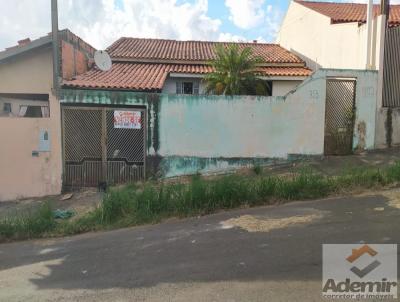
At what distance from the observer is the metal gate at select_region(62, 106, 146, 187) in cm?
959

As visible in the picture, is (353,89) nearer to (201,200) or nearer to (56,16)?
(201,200)

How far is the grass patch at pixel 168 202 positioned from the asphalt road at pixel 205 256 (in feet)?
1.09

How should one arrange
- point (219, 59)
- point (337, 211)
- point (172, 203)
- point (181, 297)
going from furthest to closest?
point (219, 59)
point (172, 203)
point (337, 211)
point (181, 297)

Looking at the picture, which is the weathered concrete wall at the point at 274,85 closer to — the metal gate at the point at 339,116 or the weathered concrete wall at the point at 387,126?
the metal gate at the point at 339,116

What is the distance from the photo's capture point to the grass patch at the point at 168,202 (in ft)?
21.6

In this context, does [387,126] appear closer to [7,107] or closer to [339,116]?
[339,116]

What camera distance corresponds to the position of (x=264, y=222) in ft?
19.2

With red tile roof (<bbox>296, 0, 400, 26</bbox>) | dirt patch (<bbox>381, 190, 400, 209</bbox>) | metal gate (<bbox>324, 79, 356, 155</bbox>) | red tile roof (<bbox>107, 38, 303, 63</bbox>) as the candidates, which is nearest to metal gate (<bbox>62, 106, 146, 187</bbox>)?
metal gate (<bbox>324, 79, 356, 155</bbox>)

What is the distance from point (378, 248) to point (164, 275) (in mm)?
2459

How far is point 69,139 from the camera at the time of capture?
9633 mm

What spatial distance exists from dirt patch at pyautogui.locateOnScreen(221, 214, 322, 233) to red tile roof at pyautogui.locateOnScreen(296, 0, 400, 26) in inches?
417

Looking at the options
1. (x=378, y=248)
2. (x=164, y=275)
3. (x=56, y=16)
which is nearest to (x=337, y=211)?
(x=378, y=248)

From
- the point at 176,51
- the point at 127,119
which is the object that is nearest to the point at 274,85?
the point at 176,51

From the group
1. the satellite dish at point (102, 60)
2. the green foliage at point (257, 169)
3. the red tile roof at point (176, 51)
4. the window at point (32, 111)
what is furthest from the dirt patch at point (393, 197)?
the red tile roof at point (176, 51)
